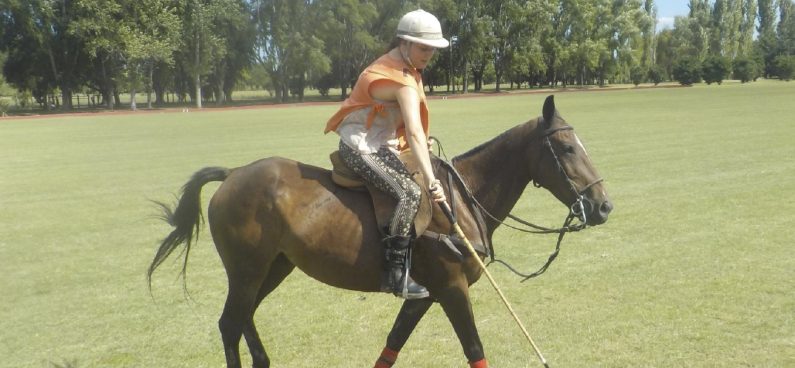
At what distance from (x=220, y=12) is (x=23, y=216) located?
189ft

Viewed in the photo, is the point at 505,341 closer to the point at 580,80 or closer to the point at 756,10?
the point at 580,80

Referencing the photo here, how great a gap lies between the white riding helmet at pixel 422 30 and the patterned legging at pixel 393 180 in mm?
728

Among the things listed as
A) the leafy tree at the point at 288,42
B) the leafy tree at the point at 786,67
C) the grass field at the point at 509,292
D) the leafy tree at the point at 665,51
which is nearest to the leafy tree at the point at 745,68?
the leafy tree at the point at 786,67

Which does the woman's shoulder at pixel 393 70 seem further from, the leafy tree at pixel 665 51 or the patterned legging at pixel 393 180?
the leafy tree at pixel 665 51

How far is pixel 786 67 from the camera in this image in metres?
87.9

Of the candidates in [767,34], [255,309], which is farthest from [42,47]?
[767,34]

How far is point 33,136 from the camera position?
32.4m

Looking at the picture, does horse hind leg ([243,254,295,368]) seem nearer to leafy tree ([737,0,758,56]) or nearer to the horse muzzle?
the horse muzzle

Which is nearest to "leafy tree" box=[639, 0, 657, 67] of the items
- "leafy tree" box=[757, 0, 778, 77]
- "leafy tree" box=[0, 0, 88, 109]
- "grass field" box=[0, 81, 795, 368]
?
"leafy tree" box=[757, 0, 778, 77]

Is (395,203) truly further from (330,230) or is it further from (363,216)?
(330,230)

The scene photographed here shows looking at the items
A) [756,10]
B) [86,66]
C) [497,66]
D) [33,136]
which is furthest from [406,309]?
[756,10]

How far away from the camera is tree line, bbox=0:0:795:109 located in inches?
2490

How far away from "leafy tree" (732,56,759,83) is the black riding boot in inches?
3768

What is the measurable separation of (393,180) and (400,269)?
1.86 ft
